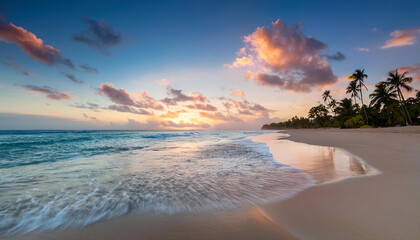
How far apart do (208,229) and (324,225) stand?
1.62m

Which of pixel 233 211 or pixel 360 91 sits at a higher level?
pixel 360 91

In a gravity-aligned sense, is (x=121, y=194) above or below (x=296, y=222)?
below

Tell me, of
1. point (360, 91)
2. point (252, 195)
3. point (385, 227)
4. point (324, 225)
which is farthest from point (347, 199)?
point (360, 91)

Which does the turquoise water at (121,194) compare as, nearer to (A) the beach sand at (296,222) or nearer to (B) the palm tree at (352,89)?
(A) the beach sand at (296,222)

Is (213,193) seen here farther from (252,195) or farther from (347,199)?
(347,199)

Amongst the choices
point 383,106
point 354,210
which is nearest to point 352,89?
point 383,106

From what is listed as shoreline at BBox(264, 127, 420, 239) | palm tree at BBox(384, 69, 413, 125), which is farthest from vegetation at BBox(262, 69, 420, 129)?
shoreline at BBox(264, 127, 420, 239)

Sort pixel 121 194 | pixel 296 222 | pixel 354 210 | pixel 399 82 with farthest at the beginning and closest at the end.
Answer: pixel 399 82, pixel 121 194, pixel 354 210, pixel 296 222

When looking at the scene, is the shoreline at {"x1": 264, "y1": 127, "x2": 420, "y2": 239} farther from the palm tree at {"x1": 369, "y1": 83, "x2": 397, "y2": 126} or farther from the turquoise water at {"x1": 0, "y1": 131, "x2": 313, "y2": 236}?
the palm tree at {"x1": 369, "y1": 83, "x2": 397, "y2": 126}

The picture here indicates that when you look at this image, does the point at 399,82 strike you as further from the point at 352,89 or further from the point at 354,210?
the point at 354,210

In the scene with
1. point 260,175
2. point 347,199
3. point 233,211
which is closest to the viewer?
point 233,211

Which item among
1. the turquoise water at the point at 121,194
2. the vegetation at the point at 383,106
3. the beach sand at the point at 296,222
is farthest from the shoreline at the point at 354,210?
the vegetation at the point at 383,106

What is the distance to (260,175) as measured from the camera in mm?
5629

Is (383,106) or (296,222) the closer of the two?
(296,222)
